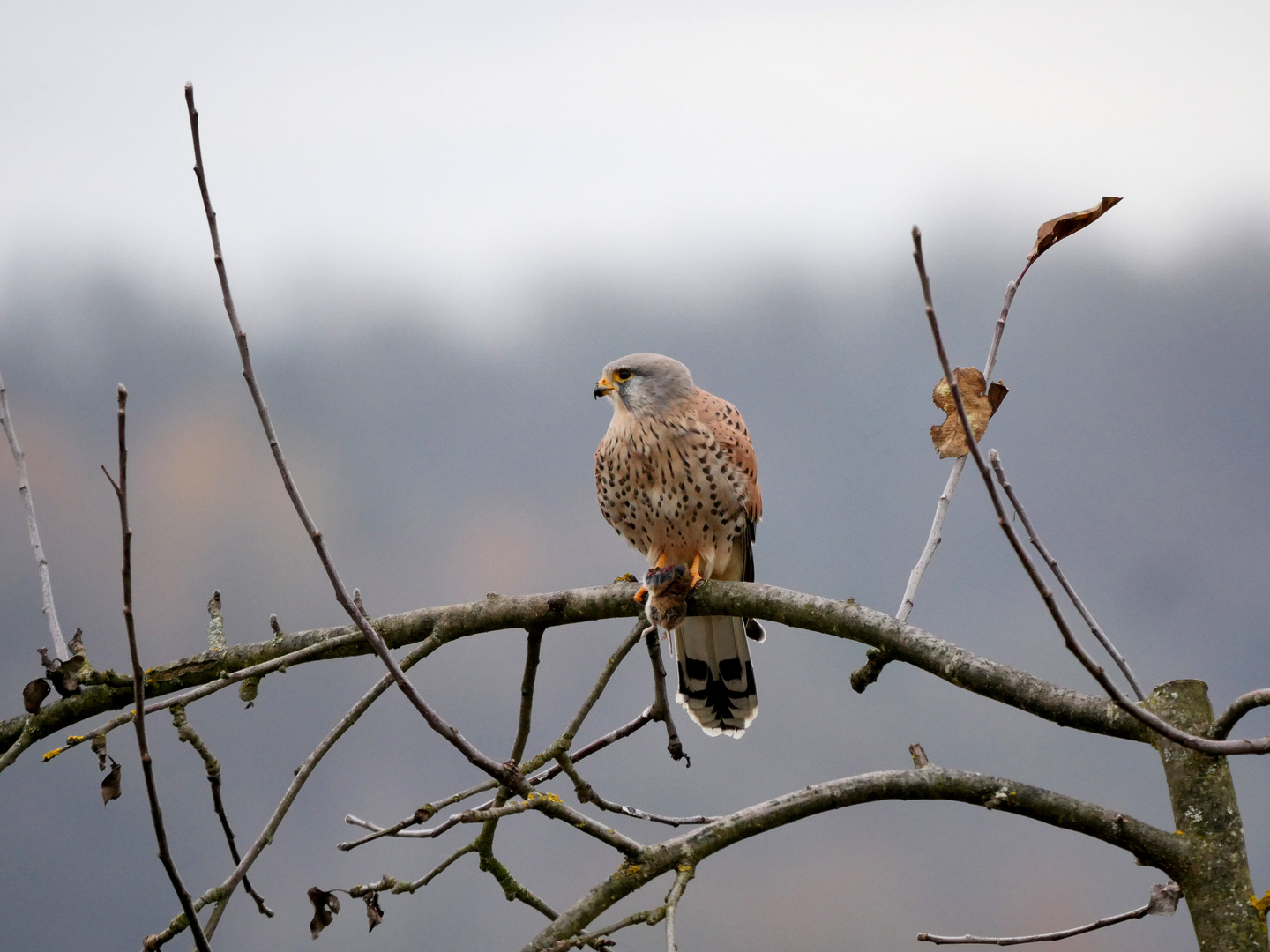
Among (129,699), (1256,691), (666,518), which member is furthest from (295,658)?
(1256,691)

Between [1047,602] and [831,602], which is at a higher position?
[831,602]

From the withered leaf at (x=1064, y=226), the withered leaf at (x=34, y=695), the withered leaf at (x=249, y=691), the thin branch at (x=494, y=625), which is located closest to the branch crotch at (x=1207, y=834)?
the thin branch at (x=494, y=625)

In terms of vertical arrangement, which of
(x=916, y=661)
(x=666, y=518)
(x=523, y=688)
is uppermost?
(x=666, y=518)

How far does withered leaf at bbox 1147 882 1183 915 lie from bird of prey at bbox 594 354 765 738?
1210 mm

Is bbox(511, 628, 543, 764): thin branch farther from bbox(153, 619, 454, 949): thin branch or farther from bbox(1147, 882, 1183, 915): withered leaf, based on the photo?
bbox(1147, 882, 1183, 915): withered leaf

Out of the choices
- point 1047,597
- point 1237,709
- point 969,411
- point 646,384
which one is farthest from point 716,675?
point 1047,597

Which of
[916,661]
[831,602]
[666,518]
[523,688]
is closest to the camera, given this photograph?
[916,661]

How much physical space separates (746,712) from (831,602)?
1.14 m

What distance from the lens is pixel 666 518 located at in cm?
264

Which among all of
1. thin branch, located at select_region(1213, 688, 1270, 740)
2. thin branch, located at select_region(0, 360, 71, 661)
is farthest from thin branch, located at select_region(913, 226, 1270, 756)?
thin branch, located at select_region(0, 360, 71, 661)

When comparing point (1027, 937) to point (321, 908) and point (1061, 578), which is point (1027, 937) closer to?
point (1061, 578)

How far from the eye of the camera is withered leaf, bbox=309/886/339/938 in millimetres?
1635

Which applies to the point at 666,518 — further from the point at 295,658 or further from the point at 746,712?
the point at 295,658

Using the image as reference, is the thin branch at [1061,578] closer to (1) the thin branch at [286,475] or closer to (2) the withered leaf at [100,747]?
(1) the thin branch at [286,475]
